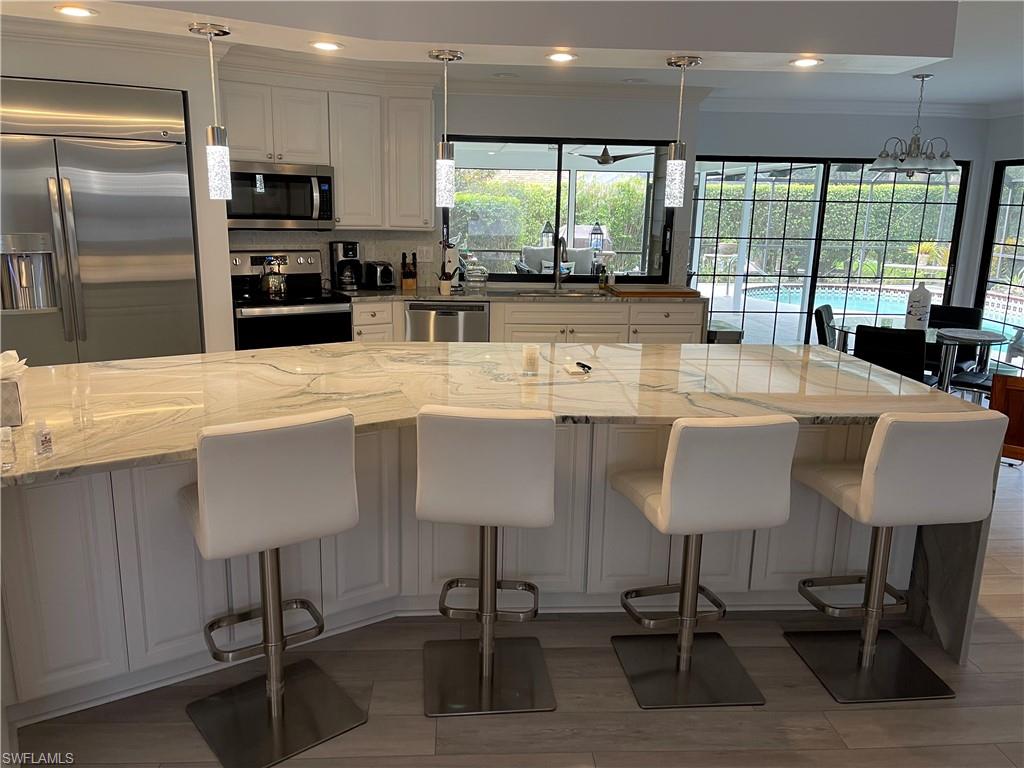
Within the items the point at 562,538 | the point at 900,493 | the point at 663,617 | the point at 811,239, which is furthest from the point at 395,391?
the point at 811,239

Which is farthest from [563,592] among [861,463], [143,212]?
[143,212]

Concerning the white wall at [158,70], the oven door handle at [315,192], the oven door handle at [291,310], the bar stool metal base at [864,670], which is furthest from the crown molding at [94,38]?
the bar stool metal base at [864,670]

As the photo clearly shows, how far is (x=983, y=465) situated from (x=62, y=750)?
2.88m

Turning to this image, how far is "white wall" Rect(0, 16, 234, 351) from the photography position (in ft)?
13.1

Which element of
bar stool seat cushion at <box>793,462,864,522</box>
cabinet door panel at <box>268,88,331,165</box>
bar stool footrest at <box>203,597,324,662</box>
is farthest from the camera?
cabinet door panel at <box>268,88,331,165</box>

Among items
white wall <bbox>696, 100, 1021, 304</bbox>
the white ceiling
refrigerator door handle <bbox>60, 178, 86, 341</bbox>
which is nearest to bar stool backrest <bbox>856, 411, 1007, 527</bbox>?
the white ceiling

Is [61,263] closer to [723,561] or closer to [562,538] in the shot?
[562,538]

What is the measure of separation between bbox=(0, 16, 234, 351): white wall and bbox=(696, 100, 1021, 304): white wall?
4280mm

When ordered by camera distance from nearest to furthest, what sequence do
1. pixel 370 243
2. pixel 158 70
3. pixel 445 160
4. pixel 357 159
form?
pixel 445 160, pixel 158 70, pixel 357 159, pixel 370 243

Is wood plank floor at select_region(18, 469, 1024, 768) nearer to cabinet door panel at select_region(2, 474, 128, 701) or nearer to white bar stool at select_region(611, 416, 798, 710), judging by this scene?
white bar stool at select_region(611, 416, 798, 710)

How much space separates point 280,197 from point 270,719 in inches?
148

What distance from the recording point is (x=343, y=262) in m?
5.77

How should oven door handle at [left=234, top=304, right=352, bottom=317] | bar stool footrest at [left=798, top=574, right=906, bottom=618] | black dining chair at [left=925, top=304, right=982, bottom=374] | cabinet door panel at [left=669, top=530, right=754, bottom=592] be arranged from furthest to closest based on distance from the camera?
black dining chair at [left=925, top=304, right=982, bottom=374] → oven door handle at [left=234, top=304, right=352, bottom=317] → cabinet door panel at [left=669, top=530, right=754, bottom=592] → bar stool footrest at [left=798, top=574, right=906, bottom=618]

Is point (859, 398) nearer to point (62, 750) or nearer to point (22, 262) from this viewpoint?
point (62, 750)
